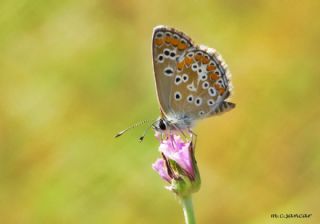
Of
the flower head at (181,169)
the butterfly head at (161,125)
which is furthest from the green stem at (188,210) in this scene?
the butterfly head at (161,125)

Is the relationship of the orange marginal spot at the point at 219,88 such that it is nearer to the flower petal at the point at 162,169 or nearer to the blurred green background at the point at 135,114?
the flower petal at the point at 162,169

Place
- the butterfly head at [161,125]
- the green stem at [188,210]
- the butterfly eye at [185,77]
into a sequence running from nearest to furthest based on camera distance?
the green stem at [188,210] < the butterfly head at [161,125] < the butterfly eye at [185,77]

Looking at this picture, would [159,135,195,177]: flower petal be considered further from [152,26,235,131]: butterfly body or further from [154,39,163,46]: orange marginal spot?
[154,39,163,46]: orange marginal spot

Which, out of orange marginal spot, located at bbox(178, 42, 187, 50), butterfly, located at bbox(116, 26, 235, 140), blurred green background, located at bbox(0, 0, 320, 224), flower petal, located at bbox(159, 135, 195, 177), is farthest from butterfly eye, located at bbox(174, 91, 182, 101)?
blurred green background, located at bbox(0, 0, 320, 224)

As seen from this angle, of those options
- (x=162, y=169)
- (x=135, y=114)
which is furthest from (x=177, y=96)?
(x=135, y=114)

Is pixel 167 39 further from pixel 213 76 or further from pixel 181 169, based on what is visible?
pixel 181 169
